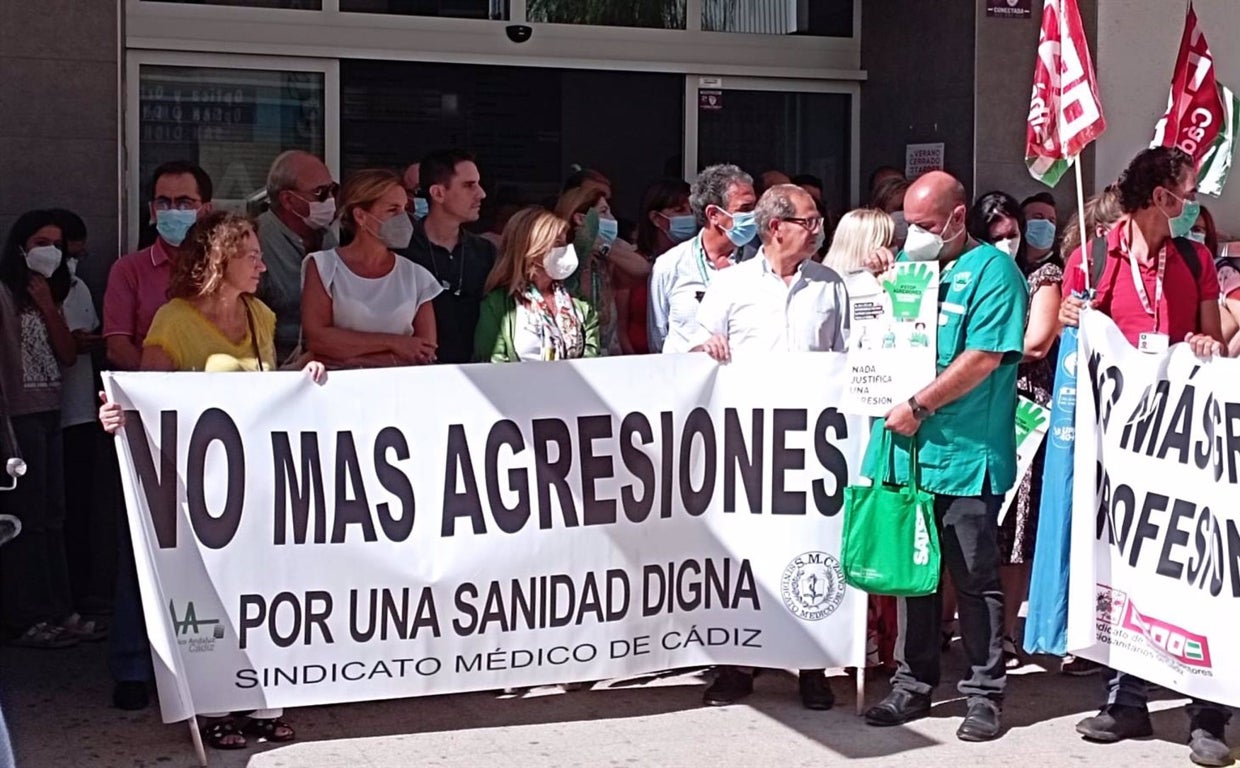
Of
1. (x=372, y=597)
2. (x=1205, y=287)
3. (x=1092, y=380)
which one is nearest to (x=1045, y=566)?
(x=1092, y=380)

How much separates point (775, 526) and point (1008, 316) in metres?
1.16

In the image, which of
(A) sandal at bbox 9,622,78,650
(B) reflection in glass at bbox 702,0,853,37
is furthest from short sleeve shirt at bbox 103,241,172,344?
(B) reflection in glass at bbox 702,0,853,37

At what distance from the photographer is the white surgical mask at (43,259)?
7.17 m

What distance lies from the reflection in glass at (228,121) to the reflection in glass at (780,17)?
2409mm

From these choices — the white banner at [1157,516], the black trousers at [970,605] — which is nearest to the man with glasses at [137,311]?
the black trousers at [970,605]

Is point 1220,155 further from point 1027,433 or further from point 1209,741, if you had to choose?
point 1209,741

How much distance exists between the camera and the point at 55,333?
7234 millimetres

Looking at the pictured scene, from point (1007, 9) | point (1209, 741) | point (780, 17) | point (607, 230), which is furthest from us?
point (780, 17)

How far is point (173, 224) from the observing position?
6648 mm

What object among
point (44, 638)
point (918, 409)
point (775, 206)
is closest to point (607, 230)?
point (775, 206)

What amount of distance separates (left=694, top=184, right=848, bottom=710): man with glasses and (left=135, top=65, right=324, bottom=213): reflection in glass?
3348 mm

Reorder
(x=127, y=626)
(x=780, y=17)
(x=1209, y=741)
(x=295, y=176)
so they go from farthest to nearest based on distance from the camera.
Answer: (x=780, y=17) < (x=295, y=176) < (x=127, y=626) < (x=1209, y=741)

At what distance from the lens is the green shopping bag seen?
19.3ft

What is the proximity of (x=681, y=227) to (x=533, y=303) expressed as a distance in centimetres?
162
